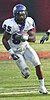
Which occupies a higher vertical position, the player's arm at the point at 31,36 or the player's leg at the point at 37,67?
the player's arm at the point at 31,36

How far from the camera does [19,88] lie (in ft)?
30.2

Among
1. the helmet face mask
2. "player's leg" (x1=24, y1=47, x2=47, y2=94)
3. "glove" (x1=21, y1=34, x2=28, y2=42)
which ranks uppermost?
the helmet face mask

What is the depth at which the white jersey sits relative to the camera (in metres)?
8.51

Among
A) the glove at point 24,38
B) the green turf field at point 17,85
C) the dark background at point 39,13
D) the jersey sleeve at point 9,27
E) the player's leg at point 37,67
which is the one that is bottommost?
the dark background at point 39,13

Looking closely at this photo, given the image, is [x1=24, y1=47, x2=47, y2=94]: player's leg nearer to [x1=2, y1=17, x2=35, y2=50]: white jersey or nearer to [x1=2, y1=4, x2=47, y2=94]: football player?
[x1=2, y1=4, x2=47, y2=94]: football player

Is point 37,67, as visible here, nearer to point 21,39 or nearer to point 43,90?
point 43,90

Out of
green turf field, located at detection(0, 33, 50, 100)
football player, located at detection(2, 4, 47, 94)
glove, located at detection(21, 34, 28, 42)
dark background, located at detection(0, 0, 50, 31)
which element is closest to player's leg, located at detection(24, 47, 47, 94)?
football player, located at detection(2, 4, 47, 94)

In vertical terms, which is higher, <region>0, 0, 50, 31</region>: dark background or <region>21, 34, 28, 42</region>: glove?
<region>21, 34, 28, 42</region>: glove

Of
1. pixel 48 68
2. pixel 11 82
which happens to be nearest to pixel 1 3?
pixel 48 68

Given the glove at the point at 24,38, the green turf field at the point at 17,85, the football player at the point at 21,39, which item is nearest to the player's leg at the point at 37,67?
the football player at the point at 21,39

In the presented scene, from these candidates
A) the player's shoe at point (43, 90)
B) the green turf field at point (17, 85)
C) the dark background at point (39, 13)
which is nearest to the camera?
the green turf field at point (17, 85)

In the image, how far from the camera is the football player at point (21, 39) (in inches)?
333

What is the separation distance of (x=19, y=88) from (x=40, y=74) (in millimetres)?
880

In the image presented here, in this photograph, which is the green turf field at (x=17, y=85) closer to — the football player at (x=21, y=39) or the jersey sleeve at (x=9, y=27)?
the football player at (x=21, y=39)
